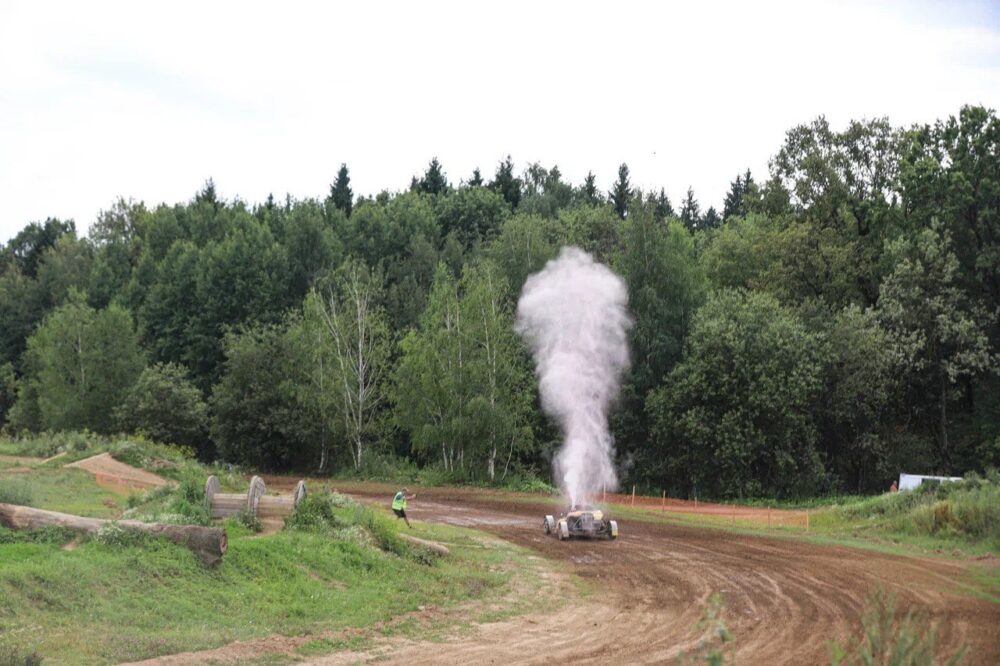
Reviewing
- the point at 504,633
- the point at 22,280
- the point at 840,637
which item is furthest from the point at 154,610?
the point at 22,280

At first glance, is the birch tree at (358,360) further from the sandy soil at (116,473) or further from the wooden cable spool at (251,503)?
the wooden cable spool at (251,503)

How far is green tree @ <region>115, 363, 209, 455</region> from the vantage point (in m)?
67.8

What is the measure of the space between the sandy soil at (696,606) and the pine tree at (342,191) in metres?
95.4

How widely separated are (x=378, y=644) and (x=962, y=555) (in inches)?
888

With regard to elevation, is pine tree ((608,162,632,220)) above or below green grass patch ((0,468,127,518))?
above

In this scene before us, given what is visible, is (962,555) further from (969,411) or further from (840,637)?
(969,411)

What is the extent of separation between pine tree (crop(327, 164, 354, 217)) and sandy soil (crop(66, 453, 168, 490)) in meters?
85.1

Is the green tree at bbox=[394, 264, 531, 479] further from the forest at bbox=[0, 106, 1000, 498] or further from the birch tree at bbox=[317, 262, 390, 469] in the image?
the birch tree at bbox=[317, 262, 390, 469]

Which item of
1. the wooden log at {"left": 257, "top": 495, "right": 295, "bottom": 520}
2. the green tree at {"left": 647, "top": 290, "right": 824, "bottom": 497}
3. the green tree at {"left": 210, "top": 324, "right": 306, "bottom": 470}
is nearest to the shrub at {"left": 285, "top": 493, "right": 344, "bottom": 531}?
the wooden log at {"left": 257, "top": 495, "right": 295, "bottom": 520}

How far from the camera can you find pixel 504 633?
19.2 meters

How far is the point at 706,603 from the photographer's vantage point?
22.8m

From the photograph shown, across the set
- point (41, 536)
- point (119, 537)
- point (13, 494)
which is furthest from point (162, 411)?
point (119, 537)

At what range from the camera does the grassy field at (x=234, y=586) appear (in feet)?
49.9

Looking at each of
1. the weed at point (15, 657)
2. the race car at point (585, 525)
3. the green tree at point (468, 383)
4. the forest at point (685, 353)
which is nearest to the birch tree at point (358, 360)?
the forest at point (685, 353)
